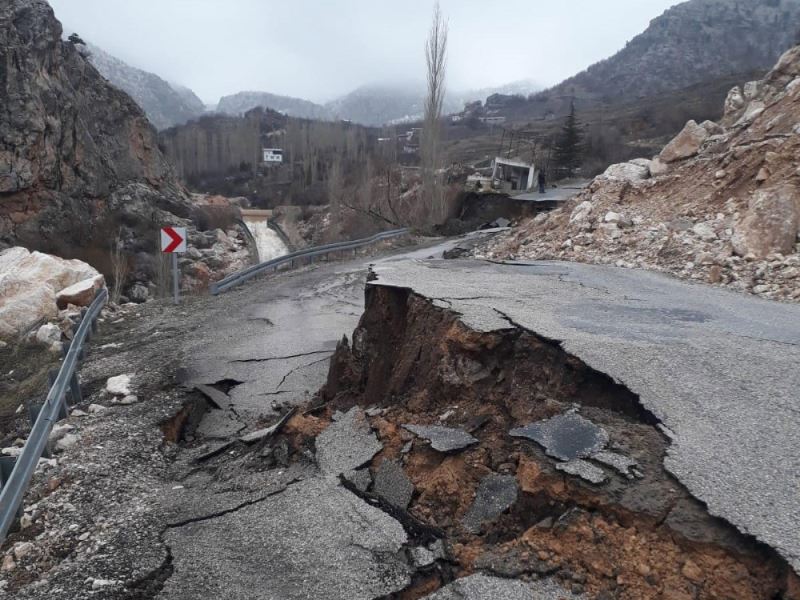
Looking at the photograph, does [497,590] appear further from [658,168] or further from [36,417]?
[658,168]

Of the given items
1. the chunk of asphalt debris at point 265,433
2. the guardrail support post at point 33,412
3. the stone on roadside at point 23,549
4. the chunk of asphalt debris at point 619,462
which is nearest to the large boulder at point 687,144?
the chunk of asphalt debris at point 265,433

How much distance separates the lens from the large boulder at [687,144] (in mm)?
13602

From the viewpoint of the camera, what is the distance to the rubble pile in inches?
339

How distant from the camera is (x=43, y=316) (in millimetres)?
9414

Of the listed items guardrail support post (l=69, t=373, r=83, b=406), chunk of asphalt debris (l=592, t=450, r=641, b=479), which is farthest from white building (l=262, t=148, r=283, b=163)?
chunk of asphalt debris (l=592, t=450, r=641, b=479)

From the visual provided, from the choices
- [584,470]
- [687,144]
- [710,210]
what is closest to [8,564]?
[584,470]

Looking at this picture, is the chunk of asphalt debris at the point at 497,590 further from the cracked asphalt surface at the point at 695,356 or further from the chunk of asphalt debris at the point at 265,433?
the chunk of asphalt debris at the point at 265,433

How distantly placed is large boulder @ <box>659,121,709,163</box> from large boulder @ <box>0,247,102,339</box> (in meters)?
13.0

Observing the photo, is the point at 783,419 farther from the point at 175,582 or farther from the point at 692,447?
the point at 175,582

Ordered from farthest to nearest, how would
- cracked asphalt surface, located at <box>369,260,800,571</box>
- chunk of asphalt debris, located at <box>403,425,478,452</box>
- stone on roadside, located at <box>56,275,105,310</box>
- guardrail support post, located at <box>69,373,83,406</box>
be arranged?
stone on roadside, located at <box>56,275,105,310</box>, guardrail support post, located at <box>69,373,83,406</box>, chunk of asphalt debris, located at <box>403,425,478,452</box>, cracked asphalt surface, located at <box>369,260,800,571</box>

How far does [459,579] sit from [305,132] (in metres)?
86.8

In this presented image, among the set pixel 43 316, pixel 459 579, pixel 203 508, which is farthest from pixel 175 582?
pixel 43 316

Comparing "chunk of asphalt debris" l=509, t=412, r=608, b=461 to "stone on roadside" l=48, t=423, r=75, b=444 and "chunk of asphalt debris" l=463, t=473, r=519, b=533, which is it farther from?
"stone on roadside" l=48, t=423, r=75, b=444

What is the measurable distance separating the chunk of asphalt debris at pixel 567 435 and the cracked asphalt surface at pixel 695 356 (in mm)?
417
